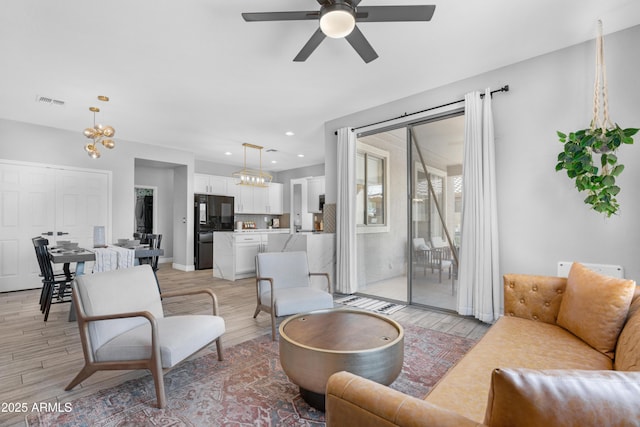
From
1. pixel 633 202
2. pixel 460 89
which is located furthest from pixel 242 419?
pixel 460 89

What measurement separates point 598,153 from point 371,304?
296 centimetres

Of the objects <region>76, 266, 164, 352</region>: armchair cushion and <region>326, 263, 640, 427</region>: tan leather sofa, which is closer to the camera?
<region>326, 263, 640, 427</region>: tan leather sofa

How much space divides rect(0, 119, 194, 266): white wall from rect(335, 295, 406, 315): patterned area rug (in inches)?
176

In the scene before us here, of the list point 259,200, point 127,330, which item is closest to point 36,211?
point 127,330

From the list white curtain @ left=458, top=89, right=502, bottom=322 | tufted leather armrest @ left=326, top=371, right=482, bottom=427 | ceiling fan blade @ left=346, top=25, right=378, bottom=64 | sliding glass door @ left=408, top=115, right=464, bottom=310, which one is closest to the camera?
tufted leather armrest @ left=326, top=371, right=482, bottom=427

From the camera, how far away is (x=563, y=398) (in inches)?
26.2

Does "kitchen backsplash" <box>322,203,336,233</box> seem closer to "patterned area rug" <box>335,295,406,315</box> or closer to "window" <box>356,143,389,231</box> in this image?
"window" <box>356,143,389,231</box>

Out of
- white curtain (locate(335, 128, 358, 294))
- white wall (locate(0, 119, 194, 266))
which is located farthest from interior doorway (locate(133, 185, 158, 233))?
white curtain (locate(335, 128, 358, 294))

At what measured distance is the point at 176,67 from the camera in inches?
132

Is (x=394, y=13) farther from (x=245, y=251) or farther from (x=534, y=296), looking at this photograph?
(x=245, y=251)

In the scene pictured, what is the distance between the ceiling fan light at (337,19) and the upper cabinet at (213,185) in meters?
6.33

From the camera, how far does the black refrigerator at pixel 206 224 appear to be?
7312mm

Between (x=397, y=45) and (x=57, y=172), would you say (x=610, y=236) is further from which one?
(x=57, y=172)

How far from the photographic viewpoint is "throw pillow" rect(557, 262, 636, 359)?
5.39 feet
